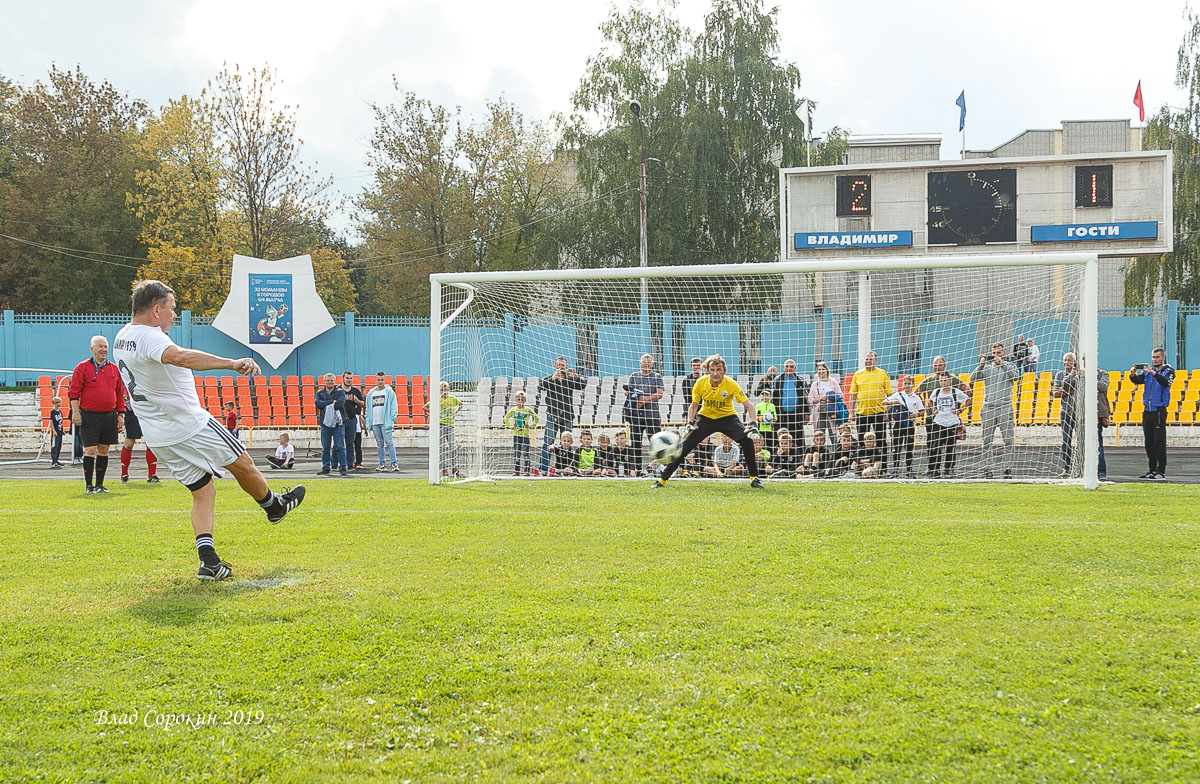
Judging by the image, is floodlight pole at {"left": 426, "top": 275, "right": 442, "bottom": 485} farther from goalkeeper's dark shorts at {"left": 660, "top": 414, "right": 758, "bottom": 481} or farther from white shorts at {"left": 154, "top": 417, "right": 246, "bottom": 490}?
white shorts at {"left": 154, "top": 417, "right": 246, "bottom": 490}

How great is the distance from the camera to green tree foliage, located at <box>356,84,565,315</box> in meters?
39.1

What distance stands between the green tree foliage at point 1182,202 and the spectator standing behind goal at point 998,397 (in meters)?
22.0

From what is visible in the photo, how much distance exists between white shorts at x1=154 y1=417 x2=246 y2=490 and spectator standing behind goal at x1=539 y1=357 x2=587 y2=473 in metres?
8.33

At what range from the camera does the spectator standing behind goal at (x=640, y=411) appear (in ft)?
45.7

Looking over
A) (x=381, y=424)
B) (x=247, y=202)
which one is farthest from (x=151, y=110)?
(x=381, y=424)

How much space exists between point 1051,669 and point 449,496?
26.2ft

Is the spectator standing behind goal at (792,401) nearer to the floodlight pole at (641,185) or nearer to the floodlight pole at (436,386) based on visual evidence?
the floodlight pole at (436,386)

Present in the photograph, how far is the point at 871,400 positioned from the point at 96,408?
10.2 meters

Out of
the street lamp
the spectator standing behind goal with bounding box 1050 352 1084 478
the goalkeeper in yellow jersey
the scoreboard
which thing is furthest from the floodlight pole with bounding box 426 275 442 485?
the street lamp

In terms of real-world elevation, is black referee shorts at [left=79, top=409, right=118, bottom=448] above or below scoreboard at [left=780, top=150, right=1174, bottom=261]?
below

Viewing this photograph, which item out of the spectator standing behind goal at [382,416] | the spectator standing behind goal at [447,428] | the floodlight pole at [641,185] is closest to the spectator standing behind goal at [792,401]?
the spectator standing behind goal at [447,428]

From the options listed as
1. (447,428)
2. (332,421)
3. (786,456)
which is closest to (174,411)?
(447,428)

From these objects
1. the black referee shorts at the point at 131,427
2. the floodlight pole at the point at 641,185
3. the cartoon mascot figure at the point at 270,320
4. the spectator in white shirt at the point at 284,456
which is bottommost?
the spectator in white shirt at the point at 284,456

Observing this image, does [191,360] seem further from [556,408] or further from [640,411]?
[640,411]
